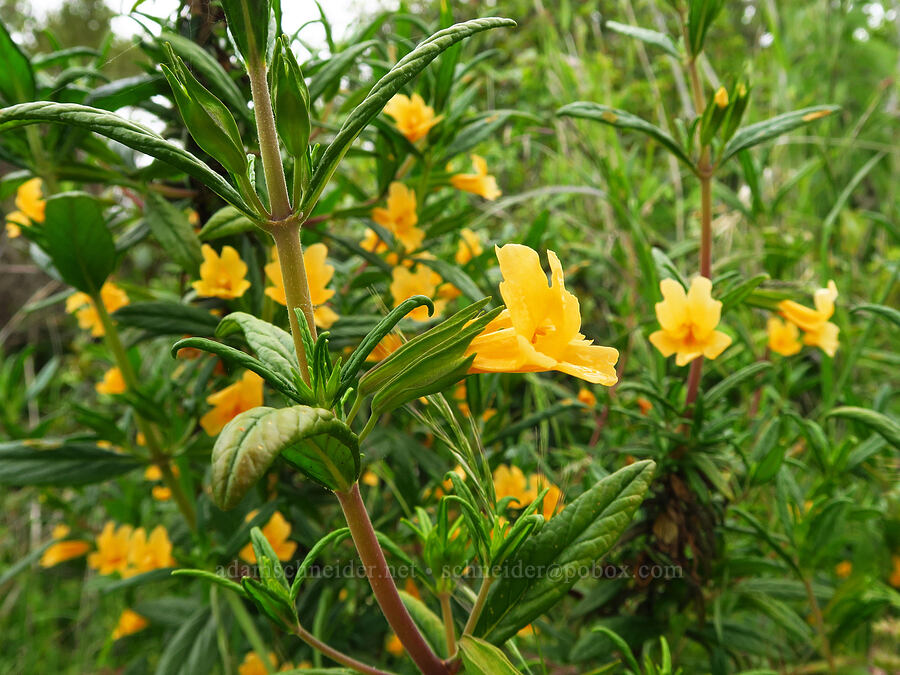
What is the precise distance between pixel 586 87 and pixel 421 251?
0.95m

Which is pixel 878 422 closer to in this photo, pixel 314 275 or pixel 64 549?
pixel 314 275

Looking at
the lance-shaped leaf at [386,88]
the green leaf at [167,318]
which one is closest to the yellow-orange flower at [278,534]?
the green leaf at [167,318]

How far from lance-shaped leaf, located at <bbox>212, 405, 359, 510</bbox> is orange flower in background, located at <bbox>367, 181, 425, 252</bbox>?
0.52 metres

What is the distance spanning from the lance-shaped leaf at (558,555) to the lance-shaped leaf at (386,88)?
30 centimetres

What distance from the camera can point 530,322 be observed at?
0.43m

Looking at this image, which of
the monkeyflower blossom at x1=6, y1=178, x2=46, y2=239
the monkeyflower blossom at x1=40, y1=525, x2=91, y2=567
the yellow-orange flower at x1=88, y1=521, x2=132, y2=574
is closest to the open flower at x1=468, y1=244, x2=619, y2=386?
the monkeyflower blossom at x1=6, y1=178, x2=46, y2=239

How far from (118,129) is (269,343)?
0.16m

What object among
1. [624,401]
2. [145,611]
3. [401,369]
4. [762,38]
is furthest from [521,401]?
[762,38]

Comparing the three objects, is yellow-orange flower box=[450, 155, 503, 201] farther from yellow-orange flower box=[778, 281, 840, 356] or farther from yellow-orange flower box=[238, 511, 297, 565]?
yellow-orange flower box=[238, 511, 297, 565]

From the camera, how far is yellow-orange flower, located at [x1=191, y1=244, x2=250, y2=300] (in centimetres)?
78

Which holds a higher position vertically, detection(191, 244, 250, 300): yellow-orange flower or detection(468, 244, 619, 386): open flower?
detection(191, 244, 250, 300): yellow-orange flower

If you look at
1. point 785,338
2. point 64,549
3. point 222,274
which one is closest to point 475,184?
point 222,274

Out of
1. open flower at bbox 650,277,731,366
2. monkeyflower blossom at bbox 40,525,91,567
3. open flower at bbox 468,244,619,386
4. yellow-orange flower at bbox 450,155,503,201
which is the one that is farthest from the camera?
monkeyflower blossom at bbox 40,525,91,567

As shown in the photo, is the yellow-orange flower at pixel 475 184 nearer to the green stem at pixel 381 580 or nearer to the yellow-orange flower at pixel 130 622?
the green stem at pixel 381 580
